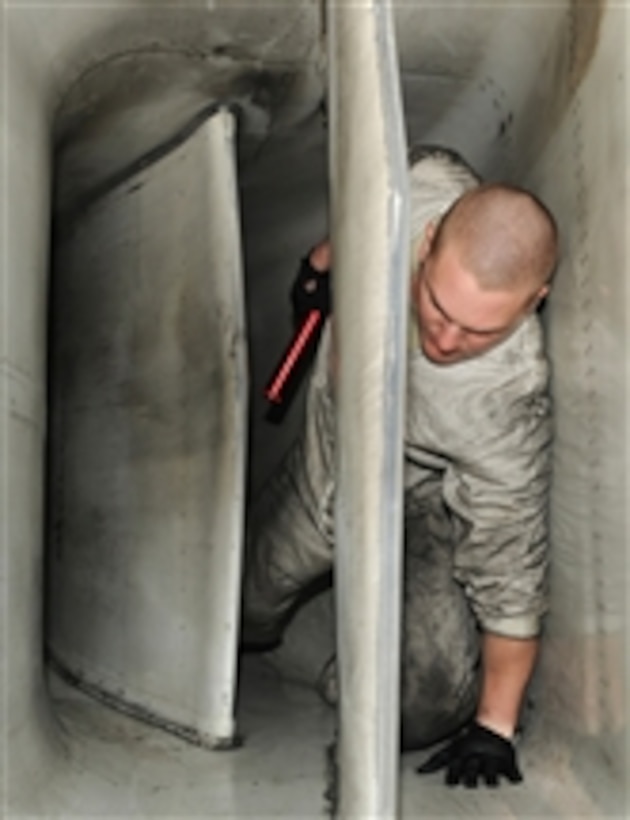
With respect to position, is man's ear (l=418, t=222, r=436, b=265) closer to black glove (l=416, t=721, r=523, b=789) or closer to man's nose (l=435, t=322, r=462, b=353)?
man's nose (l=435, t=322, r=462, b=353)

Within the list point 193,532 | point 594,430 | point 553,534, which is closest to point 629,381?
point 594,430

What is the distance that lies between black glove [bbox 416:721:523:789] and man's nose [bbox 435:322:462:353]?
0.33 metres

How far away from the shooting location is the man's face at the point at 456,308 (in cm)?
77

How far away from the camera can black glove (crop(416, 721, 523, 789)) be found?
919 mm

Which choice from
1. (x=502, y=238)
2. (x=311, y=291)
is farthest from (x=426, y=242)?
(x=311, y=291)

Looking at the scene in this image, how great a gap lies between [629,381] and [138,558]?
0.46m

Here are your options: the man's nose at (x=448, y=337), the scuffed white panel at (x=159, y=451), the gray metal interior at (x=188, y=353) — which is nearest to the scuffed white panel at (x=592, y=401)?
the gray metal interior at (x=188, y=353)

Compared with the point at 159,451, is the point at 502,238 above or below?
above

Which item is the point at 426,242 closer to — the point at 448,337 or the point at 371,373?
the point at 448,337

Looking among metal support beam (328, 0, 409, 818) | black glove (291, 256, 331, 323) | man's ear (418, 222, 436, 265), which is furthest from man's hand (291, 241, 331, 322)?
metal support beam (328, 0, 409, 818)

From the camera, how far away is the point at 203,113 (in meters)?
1.01

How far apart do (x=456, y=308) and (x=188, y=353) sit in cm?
34

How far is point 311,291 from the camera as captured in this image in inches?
41.6

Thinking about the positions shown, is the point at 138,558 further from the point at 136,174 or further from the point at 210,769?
the point at 136,174
